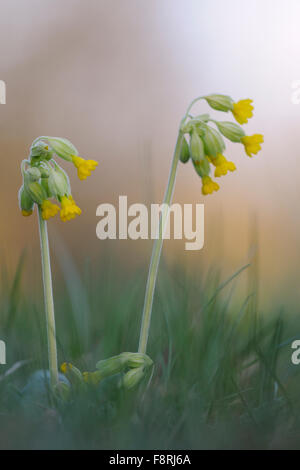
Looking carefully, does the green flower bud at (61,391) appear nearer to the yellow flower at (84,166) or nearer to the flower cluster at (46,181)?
the flower cluster at (46,181)

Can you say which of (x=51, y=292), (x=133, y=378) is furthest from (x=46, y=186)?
(x=133, y=378)

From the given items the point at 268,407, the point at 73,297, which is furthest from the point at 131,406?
the point at 73,297

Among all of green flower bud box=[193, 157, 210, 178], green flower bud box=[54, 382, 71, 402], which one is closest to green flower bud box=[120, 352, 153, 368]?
green flower bud box=[54, 382, 71, 402]

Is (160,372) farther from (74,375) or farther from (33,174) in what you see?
(33,174)

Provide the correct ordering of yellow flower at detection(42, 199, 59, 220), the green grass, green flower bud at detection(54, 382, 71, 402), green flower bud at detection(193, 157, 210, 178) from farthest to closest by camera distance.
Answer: green flower bud at detection(193, 157, 210, 178) → yellow flower at detection(42, 199, 59, 220) → green flower bud at detection(54, 382, 71, 402) → the green grass

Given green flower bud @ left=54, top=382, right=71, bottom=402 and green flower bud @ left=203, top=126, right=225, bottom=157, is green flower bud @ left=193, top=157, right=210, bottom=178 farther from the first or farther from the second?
green flower bud @ left=54, top=382, right=71, bottom=402

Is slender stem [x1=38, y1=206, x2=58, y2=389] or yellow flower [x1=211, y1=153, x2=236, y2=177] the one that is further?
yellow flower [x1=211, y1=153, x2=236, y2=177]

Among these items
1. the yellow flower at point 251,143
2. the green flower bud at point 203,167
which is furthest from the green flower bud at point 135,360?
the yellow flower at point 251,143
